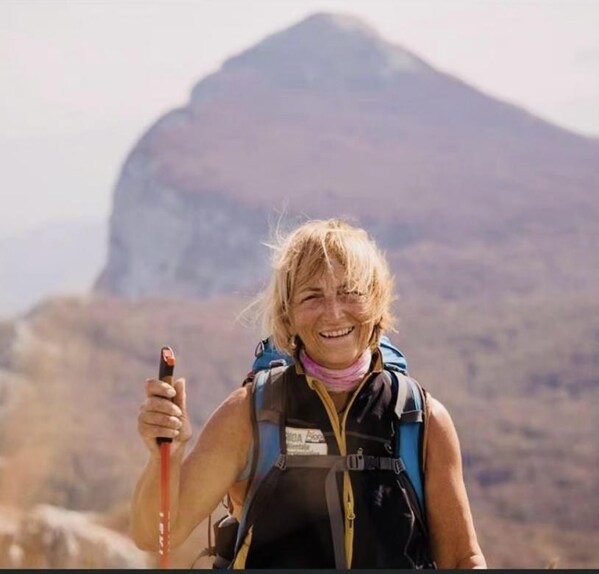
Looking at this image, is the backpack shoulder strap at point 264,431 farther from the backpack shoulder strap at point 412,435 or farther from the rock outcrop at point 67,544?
the rock outcrop at point 67,544

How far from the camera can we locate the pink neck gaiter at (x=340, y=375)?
2211 millimetres

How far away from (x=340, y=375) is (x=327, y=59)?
243 feet

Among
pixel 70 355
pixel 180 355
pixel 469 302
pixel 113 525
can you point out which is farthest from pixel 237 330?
pixel 113 525

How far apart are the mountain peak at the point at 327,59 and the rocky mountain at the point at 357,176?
0.10m

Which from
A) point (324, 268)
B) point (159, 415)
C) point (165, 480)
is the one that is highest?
point (324, 268)

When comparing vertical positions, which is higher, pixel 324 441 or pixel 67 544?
pixel 67 544

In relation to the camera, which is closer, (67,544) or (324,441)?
(324,441)

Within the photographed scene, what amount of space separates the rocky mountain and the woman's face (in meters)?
56.1

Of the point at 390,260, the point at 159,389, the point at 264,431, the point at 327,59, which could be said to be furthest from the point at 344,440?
the point at 327,59

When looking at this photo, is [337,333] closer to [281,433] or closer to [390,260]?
[281,433]

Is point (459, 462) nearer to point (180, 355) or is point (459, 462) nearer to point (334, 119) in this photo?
point (180, 355)

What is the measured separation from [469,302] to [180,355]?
49.0 ft

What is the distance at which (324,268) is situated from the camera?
224 centimetres

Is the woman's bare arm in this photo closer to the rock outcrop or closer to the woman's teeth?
the woman's teeth
